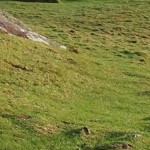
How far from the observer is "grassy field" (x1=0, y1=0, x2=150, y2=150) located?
16.7m

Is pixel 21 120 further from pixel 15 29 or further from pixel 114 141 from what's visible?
pixel 15 29

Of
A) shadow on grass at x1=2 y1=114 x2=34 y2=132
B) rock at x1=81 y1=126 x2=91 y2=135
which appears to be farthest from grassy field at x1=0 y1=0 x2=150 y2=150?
rock at x1=81 y1=126 x2=91 y2=135

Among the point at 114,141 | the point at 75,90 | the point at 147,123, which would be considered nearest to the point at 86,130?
the point at 114,141

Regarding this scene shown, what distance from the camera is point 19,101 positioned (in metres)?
19.3

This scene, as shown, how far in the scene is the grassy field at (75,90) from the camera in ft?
54.9

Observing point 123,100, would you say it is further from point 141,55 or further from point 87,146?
point 141,55

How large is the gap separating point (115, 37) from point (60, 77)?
17043mm

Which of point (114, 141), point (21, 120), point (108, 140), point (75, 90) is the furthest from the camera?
point (75, 90)

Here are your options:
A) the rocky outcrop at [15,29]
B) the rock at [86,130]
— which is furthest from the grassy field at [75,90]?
the rocky outcrop at [15,29]

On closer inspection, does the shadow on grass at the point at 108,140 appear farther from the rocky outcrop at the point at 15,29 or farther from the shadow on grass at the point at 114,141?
the rocky outcrop at the point at 15,29

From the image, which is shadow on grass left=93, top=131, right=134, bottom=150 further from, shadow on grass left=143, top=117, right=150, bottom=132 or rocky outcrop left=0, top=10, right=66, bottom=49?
rocky outcrop left=0, top=10, right=66, bottom=49

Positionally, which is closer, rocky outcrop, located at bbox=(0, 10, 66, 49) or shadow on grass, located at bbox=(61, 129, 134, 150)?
shadow on grass, located at bbox=(61, 129, 134, 150)

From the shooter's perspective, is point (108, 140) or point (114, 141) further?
point (108, 140)

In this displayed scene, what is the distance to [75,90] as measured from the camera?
22953mm
